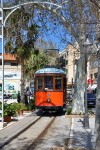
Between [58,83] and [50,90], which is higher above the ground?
[58,83]

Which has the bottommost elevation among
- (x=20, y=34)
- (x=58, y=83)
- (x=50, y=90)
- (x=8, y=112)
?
(x=8, y=112)

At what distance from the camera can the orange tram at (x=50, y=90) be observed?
94.3 feet

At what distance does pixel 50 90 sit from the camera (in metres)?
28.9

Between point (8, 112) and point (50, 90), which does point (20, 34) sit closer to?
point (50, 90)

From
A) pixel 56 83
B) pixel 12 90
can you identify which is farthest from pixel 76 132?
pixel 12 90

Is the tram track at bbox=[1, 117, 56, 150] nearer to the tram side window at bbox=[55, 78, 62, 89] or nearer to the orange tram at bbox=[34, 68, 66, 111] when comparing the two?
the orange tram at bbox=[34, 68, 66, 111]

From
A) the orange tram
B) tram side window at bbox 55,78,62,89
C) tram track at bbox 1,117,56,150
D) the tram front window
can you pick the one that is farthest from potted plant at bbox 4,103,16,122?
tram side window at bbox 55,78,62,89

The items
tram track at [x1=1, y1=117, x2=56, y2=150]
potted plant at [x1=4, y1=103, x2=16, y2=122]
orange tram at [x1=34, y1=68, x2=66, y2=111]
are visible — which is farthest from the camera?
orange tram at [x1=34, y1=68, x2=66, y2=111]

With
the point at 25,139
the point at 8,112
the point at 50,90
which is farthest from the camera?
the point at 50,90

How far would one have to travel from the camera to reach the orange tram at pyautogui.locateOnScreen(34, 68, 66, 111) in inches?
1131

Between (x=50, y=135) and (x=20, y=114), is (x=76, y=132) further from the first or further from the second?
(x=20, y=114)

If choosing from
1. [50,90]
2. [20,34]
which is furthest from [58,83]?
[20,34]

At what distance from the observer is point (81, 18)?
14008 mm

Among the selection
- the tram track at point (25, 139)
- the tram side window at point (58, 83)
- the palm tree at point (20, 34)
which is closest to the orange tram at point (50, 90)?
the tram side window at point (58, 83)
